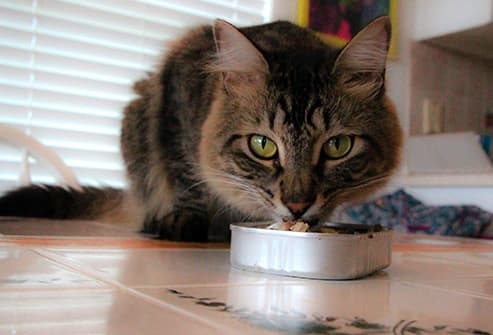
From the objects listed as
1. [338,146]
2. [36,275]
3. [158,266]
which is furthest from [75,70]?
[36,275]

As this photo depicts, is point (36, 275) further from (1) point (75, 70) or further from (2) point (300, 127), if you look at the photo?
(1) point (75, 70)

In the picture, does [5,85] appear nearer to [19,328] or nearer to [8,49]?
[8,49]

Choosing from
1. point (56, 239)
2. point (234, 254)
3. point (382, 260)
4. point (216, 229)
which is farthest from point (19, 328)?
point (216, 229)

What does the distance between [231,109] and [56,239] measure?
42 cm

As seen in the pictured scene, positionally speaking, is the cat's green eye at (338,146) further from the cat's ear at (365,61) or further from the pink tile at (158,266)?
the pink tile at (158,266)

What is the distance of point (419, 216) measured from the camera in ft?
9.34

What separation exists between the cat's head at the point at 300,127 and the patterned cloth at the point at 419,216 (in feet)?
4.91

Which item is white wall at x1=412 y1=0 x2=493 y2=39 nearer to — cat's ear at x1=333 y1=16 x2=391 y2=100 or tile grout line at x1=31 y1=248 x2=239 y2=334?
cat's ear at x1=333 y1=16 x2=391 y2=100

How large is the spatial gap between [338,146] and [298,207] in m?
0.17

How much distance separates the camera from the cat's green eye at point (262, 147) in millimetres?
1022

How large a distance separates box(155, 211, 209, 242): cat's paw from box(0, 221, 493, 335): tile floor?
296mm

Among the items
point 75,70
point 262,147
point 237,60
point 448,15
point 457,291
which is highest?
point 448,15

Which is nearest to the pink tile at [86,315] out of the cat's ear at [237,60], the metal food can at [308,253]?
the metal food can at [308,253]

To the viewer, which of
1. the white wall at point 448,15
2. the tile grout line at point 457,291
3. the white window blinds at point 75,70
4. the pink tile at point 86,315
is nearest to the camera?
the pink tile at point 86,315
